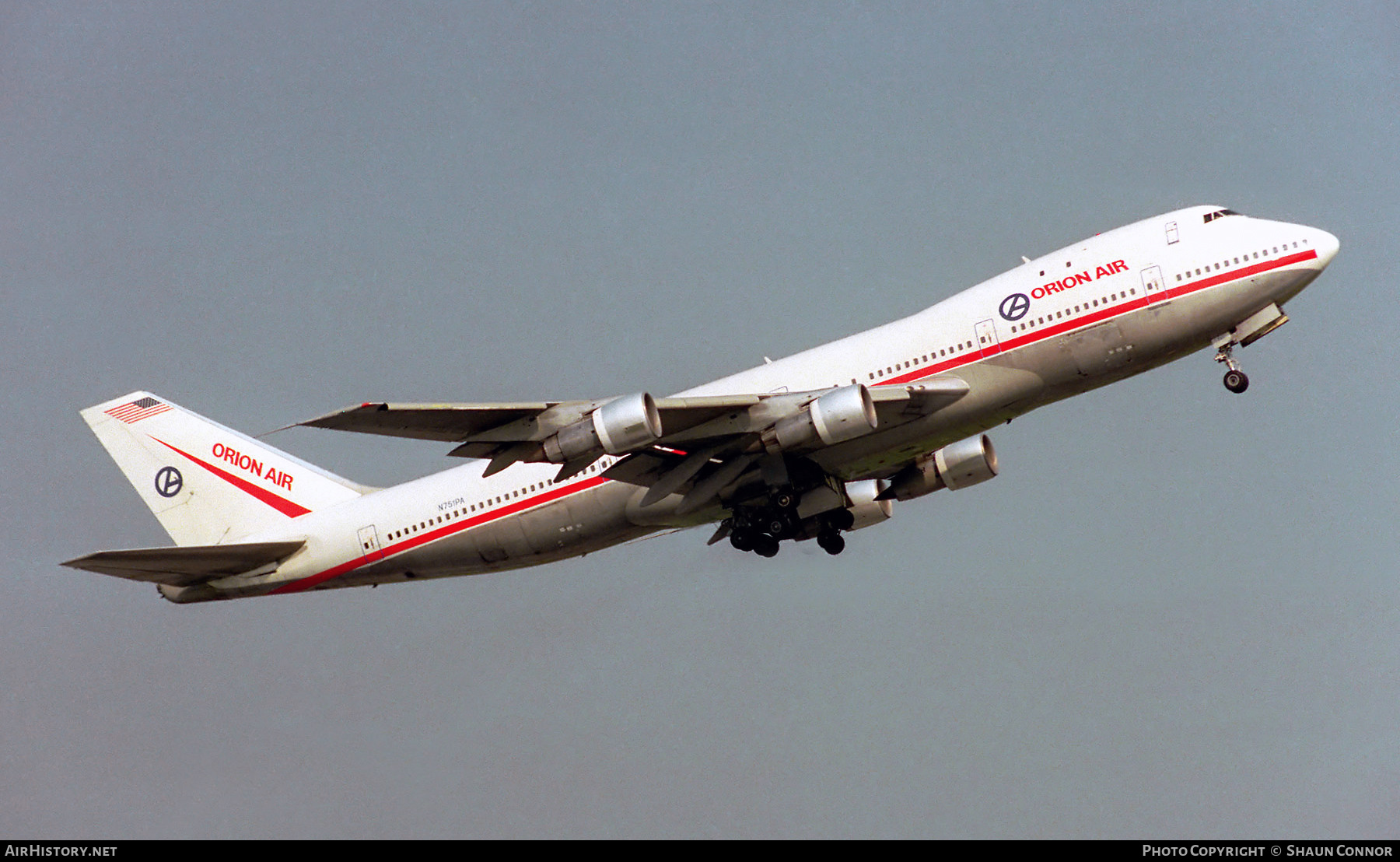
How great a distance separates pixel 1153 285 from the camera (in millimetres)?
34281

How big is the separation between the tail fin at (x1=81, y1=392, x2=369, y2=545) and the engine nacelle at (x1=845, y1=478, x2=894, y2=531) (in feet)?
45.3

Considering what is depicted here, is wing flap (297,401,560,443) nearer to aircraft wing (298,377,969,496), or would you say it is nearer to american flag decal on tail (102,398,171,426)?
aircraft wing (298,377,969,496)

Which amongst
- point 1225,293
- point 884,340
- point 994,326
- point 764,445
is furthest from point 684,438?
point 1225,293

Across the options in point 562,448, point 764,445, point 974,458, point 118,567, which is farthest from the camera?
point 974,458

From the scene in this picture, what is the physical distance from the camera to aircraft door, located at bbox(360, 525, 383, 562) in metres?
39.8

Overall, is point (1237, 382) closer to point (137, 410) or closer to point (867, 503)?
point (867, 503)

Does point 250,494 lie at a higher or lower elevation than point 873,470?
Result: higher

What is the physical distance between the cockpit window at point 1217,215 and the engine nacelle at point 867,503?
38.9 feet

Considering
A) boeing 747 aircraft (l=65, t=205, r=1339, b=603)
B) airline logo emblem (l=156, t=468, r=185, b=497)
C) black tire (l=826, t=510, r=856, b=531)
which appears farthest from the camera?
airline logo emblem (l=156, t=468, r=185, b=497)

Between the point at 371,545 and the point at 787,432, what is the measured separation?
1227 centimetres

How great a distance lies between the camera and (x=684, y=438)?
35438 millimetres

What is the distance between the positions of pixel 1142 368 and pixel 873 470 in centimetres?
748

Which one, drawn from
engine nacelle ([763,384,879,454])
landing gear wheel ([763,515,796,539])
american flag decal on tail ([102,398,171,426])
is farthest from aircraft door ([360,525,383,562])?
engine nacelle ([763,384,879,454])
